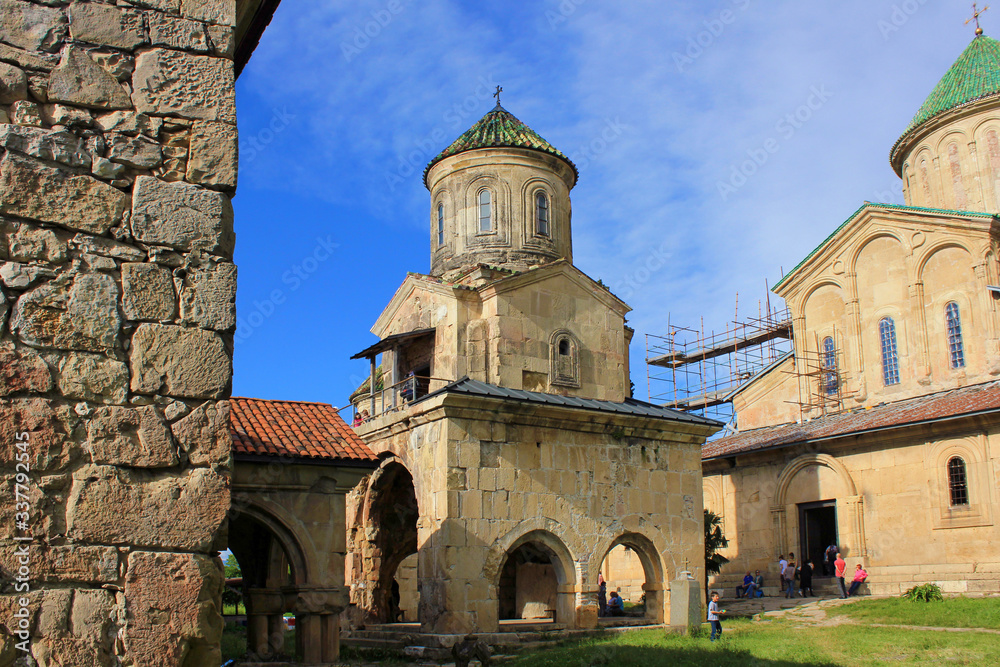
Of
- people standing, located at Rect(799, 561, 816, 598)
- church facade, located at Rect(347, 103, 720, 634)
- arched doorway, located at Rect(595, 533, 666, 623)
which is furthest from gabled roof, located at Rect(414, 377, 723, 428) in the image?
people standing, located at Rect(799, 561, 816, 598)

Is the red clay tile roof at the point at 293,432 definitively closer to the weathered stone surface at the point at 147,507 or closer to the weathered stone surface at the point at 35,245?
the weathered stone surface at the point at 147,507

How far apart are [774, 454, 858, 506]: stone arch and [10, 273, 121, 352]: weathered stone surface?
20157 millimetres

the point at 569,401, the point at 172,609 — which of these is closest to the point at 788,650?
the point at 569,401

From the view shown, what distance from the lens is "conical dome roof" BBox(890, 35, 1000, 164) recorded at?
25.8 metres

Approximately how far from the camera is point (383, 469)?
18.6 metres

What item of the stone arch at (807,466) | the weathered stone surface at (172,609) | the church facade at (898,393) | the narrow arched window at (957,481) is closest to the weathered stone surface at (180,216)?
the weathered stone surface at (172,609)

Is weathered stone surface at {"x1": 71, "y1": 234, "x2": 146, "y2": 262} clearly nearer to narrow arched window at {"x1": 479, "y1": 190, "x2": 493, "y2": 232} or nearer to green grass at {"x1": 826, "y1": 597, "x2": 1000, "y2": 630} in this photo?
green grass at {"x1": 826, "y1": 597, "x2": 1000, "y2": 630}

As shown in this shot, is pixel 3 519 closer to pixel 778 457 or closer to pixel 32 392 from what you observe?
pixel 32 392

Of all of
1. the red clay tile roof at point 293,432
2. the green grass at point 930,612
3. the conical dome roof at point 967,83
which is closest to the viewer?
the red clay tile roof at point 293,432

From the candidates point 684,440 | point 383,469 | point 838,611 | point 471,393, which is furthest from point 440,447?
point 838,611

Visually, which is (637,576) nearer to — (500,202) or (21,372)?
(500,202)

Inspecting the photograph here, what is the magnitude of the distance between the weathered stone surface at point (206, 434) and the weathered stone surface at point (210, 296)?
1.23 feet

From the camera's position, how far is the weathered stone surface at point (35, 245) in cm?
378

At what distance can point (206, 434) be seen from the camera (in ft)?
13.1
